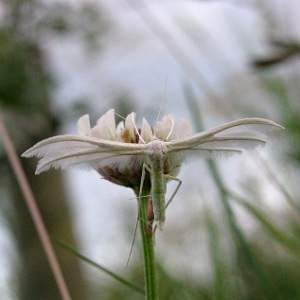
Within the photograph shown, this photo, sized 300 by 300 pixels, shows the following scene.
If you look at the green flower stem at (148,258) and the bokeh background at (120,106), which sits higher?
the bokeh background at (120,106)

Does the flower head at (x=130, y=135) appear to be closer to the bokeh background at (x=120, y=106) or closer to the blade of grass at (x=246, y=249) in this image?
the blade of grass at (x=246, y=249)

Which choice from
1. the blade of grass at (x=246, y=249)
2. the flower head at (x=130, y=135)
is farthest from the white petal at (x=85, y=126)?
the blade of grass at (x=246, y=249)

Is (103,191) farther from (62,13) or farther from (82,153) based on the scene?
(82,153)

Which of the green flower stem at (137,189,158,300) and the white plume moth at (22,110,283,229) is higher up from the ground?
the white plume moth at (22,110,283,229)

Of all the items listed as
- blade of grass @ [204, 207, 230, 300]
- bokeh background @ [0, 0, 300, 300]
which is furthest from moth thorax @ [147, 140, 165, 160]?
bokeh background @ [0, 0, 300, 300]

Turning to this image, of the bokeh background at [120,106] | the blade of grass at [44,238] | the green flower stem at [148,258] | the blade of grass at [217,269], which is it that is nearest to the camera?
the green flower stem at [148,258]

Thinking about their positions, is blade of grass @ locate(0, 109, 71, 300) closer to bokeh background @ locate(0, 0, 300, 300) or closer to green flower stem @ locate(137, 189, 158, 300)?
green flower stem @ locate(137, 189, 158, 300)

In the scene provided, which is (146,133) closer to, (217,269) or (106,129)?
(106,129)

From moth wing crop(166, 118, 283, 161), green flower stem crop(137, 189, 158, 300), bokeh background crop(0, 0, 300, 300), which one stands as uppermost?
bokeh background crop(0, 0, 300, 300)

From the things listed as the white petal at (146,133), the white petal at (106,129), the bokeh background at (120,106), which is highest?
→ the bokeh background at (120,106)
